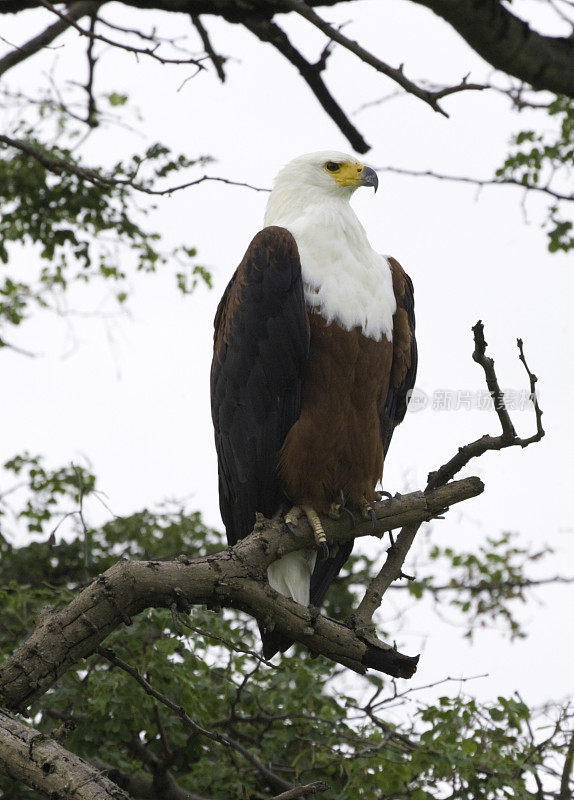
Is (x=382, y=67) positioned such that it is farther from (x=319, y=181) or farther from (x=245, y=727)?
(x=245, y=727)

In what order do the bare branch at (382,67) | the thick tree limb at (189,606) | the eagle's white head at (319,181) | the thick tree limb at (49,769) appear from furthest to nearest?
the eagle's white head at (319,181)
the bare branch at (382,67)
the thick tree limb at (189,606)
the thick tree limb at (49,769)

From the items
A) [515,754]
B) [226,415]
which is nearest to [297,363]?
[226,415]

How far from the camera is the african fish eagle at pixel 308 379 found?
383 cm

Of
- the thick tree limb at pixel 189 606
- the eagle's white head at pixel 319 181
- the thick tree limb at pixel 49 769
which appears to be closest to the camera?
the thick tree limb at pixel 49 769

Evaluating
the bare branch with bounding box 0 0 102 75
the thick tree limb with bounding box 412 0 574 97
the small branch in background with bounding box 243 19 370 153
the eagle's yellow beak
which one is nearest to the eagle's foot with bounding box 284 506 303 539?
the eagle's yellow beak

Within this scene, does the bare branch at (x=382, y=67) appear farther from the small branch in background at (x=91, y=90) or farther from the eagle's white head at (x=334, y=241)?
the small branch in background at (x=91, y=90)

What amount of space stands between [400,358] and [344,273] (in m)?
0.42

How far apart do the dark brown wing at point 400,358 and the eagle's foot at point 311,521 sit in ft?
1.77

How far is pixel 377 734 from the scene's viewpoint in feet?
12.2

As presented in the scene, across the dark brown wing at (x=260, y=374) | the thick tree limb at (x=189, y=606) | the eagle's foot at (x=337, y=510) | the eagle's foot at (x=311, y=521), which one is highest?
the dark brown wing at (x=260, y=374)

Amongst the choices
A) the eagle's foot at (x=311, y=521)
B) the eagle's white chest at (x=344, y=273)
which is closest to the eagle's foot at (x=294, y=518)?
the eagle's foot at (x=311, y=521)

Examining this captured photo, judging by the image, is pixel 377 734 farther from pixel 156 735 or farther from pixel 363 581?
pixel 363 581

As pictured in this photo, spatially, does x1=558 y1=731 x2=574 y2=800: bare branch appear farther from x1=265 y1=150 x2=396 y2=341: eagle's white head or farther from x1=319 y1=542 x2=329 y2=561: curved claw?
x1=265 y1=150 x2=396 y2=341: eagle's white head

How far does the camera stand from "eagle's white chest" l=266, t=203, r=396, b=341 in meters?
3.88
